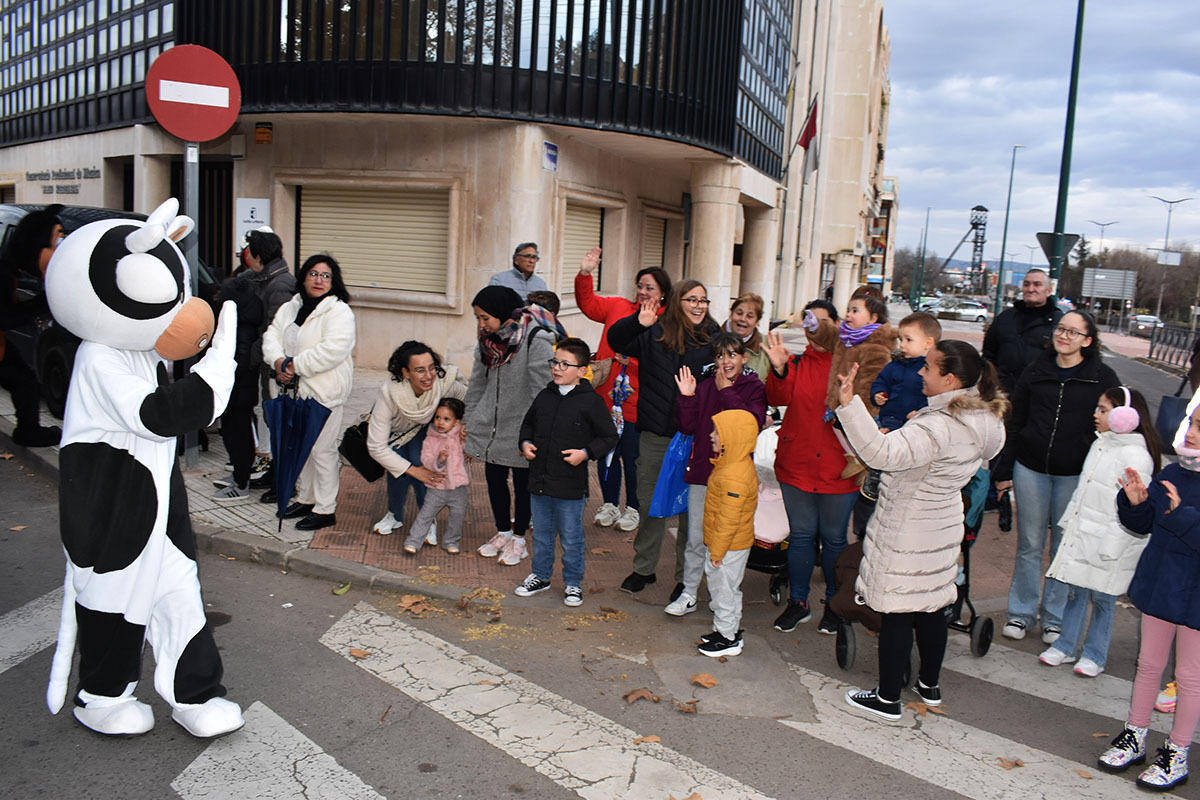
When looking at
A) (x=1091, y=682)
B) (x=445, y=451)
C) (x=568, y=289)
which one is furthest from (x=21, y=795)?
(x=568, y=289)

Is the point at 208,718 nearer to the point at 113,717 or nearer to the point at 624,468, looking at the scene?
the point at 113,717

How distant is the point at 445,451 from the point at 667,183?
13.9 metres

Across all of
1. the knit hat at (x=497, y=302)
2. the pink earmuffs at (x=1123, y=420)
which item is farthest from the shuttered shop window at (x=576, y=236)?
the pink earmuffs at (x=1123, y=420)

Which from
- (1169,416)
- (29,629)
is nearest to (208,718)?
(29,629)

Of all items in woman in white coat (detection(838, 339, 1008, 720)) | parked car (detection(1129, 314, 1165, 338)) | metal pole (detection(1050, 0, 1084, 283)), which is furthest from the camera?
parked car (detection(1129, 314, 1165, 338))

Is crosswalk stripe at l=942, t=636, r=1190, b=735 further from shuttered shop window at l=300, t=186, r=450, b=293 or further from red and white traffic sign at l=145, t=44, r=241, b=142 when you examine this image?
shuttered shop window at l=300, t=186, r=450, b=293

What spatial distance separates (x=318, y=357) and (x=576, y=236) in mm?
9280

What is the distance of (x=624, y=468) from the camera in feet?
23.3

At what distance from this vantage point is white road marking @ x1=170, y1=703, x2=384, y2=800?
3414mm

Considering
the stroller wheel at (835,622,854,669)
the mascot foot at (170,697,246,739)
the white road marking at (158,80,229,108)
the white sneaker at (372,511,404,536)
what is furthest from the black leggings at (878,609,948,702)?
the white road marking at (158,80,229,108)

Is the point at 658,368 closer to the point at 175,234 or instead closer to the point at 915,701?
the point at 915,701

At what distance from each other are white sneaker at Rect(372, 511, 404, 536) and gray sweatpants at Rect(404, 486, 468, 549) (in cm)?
25

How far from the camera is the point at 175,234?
12.6 feet

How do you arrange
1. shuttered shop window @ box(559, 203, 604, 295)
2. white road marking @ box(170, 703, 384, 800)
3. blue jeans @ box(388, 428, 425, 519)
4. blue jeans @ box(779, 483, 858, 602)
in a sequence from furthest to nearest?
shuttered shop window @ box(559, 203, 604, 295) < blue jeans @ box(388, 428, 425, 519) < blue jeans @ box(779, 483, 858, 602) < white road marking @ box(170, 703, 384, 800)
